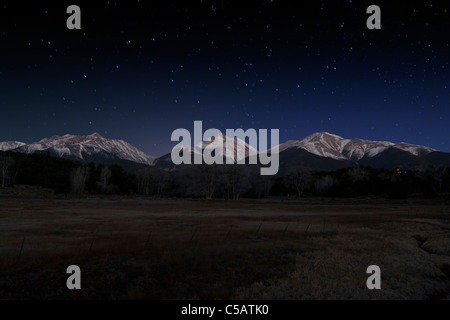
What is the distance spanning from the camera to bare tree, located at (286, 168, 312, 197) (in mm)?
161375

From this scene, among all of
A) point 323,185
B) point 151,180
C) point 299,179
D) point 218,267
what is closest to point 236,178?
point 299,179

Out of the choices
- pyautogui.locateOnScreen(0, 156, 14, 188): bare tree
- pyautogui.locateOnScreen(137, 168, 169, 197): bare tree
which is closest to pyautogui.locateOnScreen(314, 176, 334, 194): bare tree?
pyautogui.locateOnScreen(137, 168, 169, 197): bare tree

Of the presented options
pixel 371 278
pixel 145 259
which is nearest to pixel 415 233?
pixel 371 278

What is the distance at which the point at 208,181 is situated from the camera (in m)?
127

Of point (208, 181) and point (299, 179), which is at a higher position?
point (299, 179)

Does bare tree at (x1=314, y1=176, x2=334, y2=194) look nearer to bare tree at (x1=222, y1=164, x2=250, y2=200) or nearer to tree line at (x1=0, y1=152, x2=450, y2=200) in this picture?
tree line at (x1=0, y1=152, x2=450, y2=200)

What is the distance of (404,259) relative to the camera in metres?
19.7

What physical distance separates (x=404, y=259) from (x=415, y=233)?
46.3ft

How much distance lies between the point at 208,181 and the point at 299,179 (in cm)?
6080

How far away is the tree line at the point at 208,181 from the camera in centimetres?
12606

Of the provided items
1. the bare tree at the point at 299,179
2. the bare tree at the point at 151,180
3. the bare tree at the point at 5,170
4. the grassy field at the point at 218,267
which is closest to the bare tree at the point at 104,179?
the bare tree at the point at 151,180

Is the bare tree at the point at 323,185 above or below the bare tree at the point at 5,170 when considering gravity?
below

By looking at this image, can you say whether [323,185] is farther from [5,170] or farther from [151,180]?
[5,170]

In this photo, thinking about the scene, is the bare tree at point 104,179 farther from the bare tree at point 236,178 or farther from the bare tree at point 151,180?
the bare tree at point 236,178
